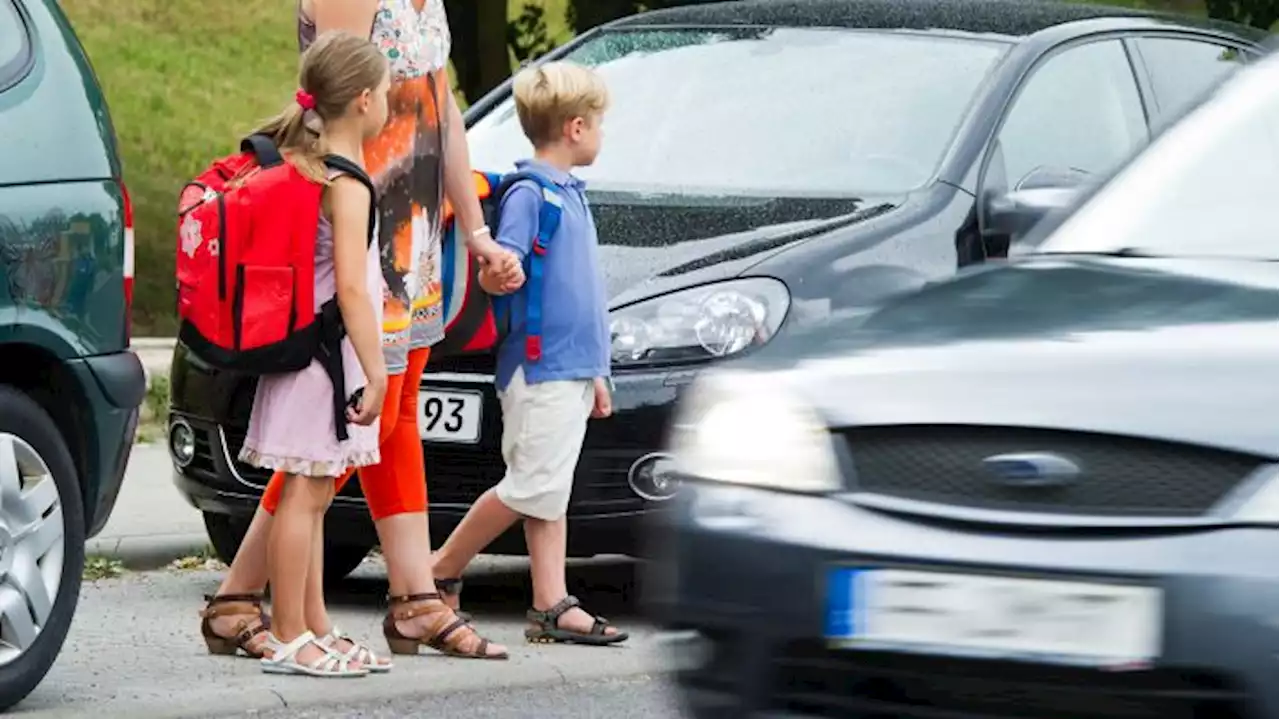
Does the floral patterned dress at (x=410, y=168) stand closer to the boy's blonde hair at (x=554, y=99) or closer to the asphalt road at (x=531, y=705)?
the boy's blonde hair at (x=554, y=99)

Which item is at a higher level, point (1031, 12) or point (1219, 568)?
point (1031, 12)

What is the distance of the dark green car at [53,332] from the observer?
5.98 m

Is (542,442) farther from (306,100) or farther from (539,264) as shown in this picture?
(306,100)

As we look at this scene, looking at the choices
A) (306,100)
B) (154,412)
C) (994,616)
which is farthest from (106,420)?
(154,412)

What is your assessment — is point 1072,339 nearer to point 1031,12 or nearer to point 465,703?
point 465,703

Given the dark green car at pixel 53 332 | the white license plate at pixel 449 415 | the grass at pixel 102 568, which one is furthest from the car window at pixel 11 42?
the grass at pixel 102 568

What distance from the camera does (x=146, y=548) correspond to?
8.80 metres

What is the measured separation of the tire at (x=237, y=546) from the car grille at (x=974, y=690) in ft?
12.3

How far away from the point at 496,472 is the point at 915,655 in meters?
3.33

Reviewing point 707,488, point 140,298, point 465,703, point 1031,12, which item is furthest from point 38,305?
point 140,298

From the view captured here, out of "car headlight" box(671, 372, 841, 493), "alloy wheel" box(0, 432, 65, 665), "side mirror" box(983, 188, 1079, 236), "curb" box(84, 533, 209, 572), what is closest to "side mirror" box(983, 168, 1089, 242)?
"side mirror" box(983, 188, 1079, 236)

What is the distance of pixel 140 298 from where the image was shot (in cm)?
1862

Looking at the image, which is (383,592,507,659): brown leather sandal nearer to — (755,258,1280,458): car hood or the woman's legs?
the woman's legs

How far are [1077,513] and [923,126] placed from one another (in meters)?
4.05
